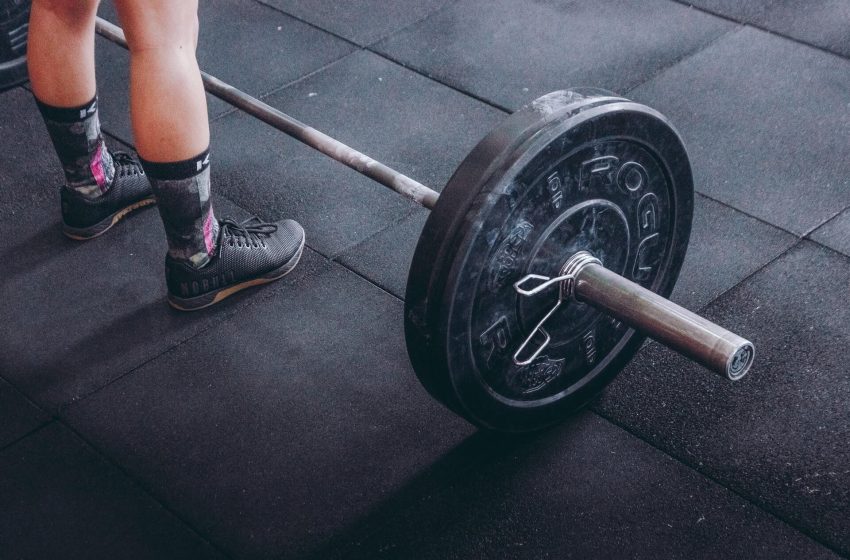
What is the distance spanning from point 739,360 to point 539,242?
0.29 metres

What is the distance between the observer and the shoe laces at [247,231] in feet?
5.81

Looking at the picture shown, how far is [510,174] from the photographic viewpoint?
1175 mm

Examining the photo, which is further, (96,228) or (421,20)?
(421,20)

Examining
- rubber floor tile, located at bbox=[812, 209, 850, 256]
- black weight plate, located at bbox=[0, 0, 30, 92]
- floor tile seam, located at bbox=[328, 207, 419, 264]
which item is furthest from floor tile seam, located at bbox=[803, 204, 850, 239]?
black weight plate, located at bbox=[0, 0, 30, 92]

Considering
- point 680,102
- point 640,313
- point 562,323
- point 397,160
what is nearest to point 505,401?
point 562,323

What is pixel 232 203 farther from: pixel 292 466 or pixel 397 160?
pixel 292 466

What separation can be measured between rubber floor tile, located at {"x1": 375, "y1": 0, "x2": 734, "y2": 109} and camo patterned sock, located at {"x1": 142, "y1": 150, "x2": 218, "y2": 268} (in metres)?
0.88

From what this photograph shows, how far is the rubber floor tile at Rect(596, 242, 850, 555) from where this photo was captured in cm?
141

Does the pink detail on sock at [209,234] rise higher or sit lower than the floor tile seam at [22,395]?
higher

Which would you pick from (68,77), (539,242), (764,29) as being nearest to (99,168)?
(68,77)

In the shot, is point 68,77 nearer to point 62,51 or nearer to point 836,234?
point 62,51

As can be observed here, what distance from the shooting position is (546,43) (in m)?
2.50

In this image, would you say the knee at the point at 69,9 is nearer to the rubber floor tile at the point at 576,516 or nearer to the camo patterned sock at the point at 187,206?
the camo patterned sock at the point at 187,206

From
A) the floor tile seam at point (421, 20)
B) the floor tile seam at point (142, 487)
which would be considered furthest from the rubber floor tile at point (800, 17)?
the floor tile seam at point (142, 487)
